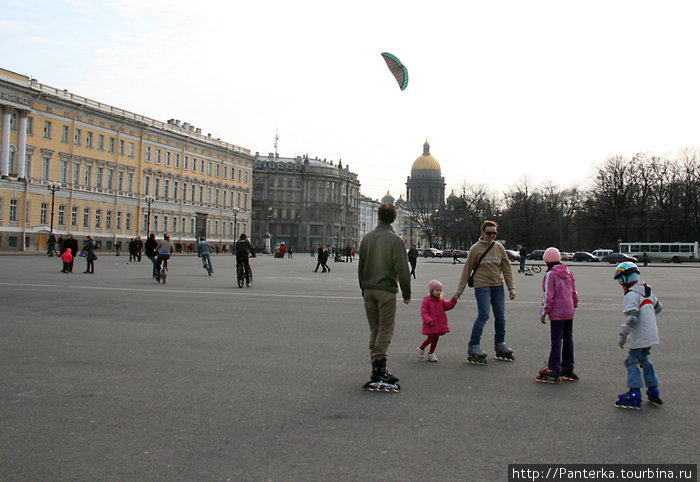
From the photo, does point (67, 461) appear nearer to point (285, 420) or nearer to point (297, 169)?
point (285, 420)

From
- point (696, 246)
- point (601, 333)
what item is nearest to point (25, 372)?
point (601, 333)

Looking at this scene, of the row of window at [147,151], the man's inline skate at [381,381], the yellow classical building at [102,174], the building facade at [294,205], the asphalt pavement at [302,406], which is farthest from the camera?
the building facade at [294,205]

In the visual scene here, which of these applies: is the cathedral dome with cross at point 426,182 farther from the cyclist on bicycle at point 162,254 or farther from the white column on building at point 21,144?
the cyclist on bicycle at point 162,254

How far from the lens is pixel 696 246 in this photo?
262 ft

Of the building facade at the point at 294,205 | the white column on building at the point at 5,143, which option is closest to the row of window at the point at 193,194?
the white column on building at the point at 5,143

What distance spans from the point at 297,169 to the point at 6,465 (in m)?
136

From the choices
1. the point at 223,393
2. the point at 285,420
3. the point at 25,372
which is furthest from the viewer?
the point at 25,372

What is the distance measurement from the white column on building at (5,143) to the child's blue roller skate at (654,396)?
63071 millimetres

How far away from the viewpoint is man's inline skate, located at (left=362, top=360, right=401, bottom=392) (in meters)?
6.94

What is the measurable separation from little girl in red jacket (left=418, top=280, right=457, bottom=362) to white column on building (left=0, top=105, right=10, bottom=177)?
60.0 meters

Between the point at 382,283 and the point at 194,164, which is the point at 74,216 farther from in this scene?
the point at 382,283

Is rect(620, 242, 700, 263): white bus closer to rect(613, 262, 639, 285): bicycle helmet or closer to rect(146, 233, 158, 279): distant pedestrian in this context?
rect(146, 233, 158, 279): distant pedestrian

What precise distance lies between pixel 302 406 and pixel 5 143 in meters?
61.7

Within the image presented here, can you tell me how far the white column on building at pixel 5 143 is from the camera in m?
58.1
